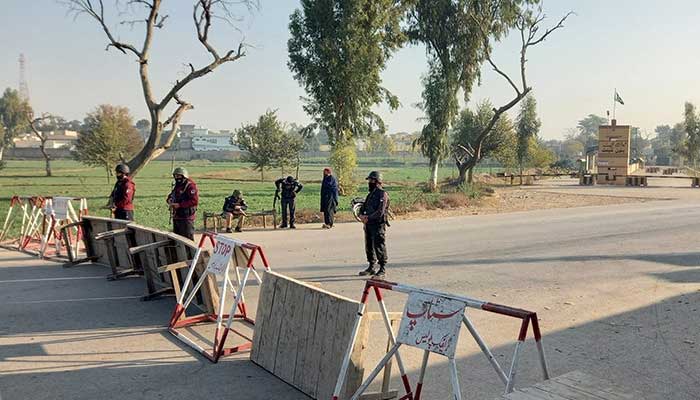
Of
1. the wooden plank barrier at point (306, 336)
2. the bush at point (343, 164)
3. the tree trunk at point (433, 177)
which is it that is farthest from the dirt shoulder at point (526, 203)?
the wooden plank barrier at point (306, 336)

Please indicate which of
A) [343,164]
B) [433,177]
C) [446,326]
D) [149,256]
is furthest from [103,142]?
[446,326]

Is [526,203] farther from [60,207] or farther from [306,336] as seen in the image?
[306,336]

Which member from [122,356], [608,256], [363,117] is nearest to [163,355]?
[122,356]

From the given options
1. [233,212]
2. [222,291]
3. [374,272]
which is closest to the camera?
[222,291]

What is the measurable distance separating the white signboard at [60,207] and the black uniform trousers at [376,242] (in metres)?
7.09

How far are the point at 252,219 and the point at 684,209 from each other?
19373mm

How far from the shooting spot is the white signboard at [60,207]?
12820mm

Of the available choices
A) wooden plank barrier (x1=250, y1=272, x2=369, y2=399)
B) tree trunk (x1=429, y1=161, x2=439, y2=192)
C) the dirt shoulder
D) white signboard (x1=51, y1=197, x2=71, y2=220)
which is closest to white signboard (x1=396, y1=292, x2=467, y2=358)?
wooden plank barrier (x1=250, y1=272, x2=369, y2=399)

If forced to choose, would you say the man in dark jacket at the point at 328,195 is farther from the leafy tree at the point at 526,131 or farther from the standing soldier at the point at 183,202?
the leafy tree at the point at 526,131

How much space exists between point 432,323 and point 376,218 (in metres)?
5.89

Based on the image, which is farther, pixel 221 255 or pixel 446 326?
pixel 221 255

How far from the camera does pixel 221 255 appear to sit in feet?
22.5

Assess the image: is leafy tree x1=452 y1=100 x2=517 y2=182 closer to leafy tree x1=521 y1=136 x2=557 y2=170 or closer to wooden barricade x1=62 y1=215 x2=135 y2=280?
leafy tree x1=521 y1=136 x2=557 y2=170

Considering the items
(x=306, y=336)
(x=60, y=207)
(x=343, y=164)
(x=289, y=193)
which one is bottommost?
(x=306, y=336)
